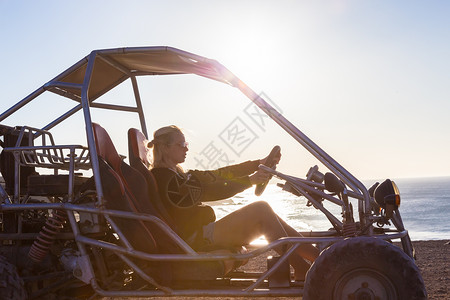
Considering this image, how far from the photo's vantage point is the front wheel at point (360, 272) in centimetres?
360

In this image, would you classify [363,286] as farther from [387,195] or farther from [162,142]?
[162,142]

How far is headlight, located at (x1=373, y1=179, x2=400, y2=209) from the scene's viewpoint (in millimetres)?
3852

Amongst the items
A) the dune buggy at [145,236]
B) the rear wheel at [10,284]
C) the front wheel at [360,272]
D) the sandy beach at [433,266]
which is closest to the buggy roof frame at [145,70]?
the dune buggy at [145,236]

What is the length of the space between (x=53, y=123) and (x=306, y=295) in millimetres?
3324

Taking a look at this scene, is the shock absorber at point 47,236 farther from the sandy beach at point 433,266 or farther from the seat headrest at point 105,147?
the sandy beach at point 433,266

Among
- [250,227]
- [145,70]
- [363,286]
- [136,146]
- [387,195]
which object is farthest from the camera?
[145,70]

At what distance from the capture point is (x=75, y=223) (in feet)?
14.0

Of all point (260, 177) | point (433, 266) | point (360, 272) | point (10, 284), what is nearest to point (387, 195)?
point (360, 272)

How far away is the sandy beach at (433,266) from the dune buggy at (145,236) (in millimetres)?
2089

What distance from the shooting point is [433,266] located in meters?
8.70

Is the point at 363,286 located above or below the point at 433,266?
above

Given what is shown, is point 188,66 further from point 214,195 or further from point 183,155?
point 214,195

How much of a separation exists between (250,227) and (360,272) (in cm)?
102

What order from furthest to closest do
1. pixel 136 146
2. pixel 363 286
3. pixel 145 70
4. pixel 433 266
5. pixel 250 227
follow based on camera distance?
1. pixel 433 266
2. pixel 145 70
3. pixel 136 146
4. pixel 250 227
5. pixel 363 286
